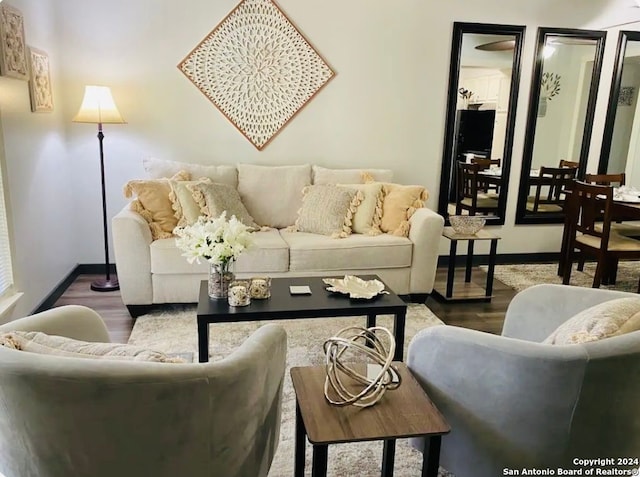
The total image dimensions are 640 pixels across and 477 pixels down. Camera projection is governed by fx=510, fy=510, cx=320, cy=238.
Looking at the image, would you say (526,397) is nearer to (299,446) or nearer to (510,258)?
(299,446)

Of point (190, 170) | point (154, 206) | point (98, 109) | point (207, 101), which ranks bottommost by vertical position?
point (154, 206)

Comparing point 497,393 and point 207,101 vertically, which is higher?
point 207,101

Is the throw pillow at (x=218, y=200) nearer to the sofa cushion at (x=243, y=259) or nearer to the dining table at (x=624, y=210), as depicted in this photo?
the sofa cushion at (x=243, y=259)

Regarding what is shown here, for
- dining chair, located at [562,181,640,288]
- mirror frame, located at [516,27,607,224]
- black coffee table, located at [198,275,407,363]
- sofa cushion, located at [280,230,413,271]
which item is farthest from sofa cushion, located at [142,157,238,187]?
dining chair, located at [562,181,640,288]

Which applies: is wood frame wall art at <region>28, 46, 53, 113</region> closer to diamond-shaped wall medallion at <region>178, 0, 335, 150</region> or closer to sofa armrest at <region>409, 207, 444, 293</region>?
diamond-shaped wall medallion at <region>178, 0, 335, 150</region>

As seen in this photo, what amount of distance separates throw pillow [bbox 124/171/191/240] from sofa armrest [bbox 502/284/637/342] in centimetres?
230

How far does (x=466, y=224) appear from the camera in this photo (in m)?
3.91

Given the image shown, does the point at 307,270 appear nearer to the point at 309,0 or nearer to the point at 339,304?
the point at 339,304

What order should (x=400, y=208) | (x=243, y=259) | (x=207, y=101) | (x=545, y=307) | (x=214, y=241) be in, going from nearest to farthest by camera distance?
(x=545, y=307) → (x=214, y=241) → (x=243, y=259) → (x=400, y=208) → (x=207, y=101)

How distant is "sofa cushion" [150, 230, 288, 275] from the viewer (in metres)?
A: 3.34

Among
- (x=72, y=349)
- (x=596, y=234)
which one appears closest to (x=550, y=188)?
(x=596, y=234)

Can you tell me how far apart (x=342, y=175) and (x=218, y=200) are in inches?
41.3

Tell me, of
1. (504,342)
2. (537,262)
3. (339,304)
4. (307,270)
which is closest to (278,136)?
(307,270)

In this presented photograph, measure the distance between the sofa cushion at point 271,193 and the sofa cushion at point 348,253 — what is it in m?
0.40
